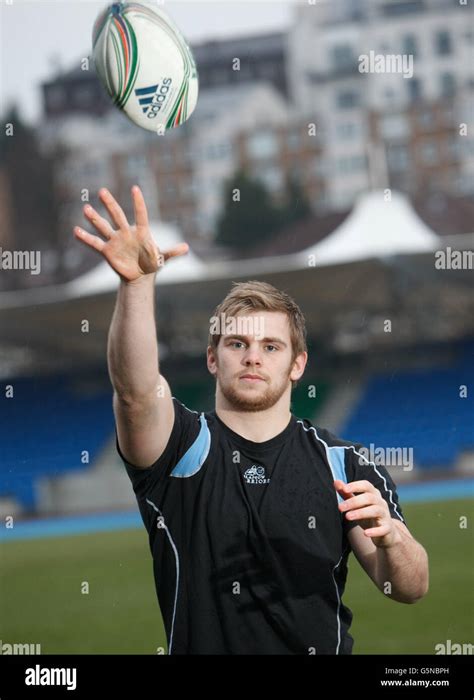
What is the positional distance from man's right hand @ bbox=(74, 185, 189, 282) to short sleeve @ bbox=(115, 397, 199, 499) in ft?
1.50

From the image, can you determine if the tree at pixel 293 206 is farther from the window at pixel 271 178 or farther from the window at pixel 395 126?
the window at pixel 395 126

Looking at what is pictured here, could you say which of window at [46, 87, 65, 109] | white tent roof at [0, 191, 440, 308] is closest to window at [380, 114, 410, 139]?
white tent roof at [0, 191, 440, 308]

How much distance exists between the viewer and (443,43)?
58.0 ft

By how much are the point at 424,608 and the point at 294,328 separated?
5.15 metres

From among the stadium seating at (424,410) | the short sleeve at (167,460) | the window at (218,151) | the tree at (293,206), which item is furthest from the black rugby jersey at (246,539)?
the window at (218,151)

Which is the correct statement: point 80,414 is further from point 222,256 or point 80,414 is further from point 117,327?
point 117,327

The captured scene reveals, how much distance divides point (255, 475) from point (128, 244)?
706 mm

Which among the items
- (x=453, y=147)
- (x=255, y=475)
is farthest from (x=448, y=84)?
(x=255, y=475)

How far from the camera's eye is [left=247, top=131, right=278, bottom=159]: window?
18.6 meters

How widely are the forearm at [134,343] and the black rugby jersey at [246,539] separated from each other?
243mm

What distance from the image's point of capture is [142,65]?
3.17 m

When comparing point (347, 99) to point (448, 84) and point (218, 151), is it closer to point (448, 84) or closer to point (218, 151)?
point (448, 84)

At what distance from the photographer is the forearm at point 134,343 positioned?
2289 millimetres

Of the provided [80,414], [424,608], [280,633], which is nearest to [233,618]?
[280,633]
